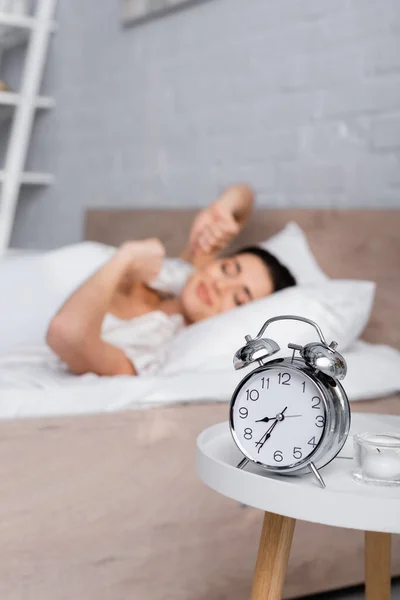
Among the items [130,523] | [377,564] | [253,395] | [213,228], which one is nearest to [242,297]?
[213,228]

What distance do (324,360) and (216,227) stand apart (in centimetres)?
138

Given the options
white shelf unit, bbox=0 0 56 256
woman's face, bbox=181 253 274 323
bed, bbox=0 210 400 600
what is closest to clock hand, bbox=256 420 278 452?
bed, bbox=0 210 400 600

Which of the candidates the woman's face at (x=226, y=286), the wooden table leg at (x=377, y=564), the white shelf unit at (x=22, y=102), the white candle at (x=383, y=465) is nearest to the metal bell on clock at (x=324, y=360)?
the white candle at (x=383, y=465)

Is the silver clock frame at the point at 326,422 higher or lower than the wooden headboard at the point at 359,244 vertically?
lower

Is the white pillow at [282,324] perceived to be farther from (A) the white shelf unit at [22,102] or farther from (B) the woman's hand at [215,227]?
(A) the white shelf unit at [22,102]

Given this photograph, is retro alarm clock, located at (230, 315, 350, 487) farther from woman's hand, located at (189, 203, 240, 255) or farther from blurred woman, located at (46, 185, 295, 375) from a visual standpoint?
woman's hand, located at (189, 203, 240, 255)

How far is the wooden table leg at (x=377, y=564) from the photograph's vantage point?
1.25 meters

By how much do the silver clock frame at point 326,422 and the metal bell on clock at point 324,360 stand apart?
0.6 inches

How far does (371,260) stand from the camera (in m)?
2.14

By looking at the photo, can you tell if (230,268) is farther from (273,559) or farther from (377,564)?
(273,559)

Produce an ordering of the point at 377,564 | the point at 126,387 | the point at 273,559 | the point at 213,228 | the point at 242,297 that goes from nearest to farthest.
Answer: the point at 273,559 < the point at 377,564 < the point at 126,387 < the point at 242,297 < the point at 213,228

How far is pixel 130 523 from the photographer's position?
1.44 m

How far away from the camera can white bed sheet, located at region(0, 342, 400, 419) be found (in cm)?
145

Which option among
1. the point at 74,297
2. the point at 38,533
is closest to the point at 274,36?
the point at 74,297
